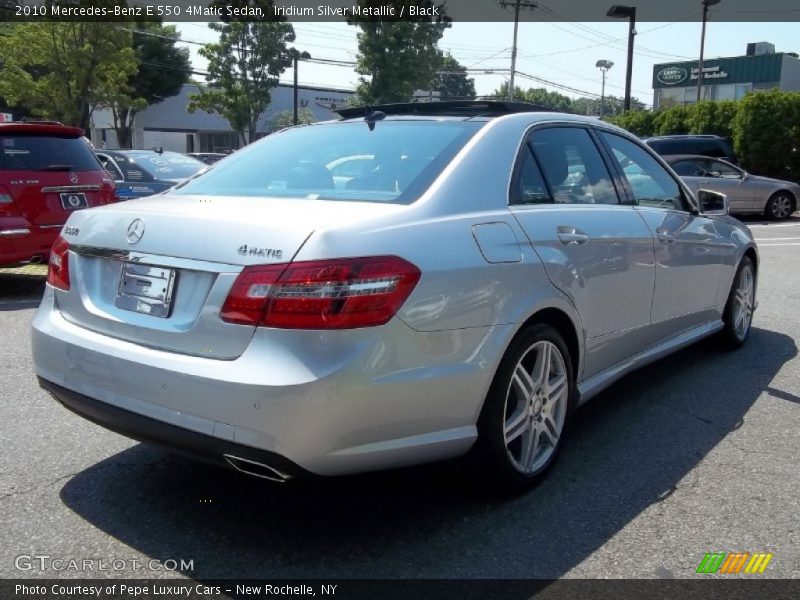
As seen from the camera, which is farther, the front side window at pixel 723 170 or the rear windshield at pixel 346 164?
the front side window at pixel 723 170

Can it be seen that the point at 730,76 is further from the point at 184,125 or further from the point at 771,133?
the point at 184,125

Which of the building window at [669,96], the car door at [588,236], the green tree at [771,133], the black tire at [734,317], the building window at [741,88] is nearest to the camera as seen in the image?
the car door at [588,236]

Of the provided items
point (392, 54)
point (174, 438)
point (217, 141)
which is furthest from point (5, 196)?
point (217, 141)

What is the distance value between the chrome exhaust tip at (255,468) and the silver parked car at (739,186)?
50.4 feet

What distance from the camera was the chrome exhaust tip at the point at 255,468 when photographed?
8.30 feet

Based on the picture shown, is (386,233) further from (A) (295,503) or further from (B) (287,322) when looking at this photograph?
(A) (295,503)

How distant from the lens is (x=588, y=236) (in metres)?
3.67

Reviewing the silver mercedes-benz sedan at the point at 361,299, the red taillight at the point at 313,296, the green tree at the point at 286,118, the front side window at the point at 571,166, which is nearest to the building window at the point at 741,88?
the green tree at the point at 286,118

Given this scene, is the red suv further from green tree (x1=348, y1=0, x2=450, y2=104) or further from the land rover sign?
the land rover sign

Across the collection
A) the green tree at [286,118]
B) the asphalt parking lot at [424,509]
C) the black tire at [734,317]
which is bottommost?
the asphalt parking lot at [424,509]

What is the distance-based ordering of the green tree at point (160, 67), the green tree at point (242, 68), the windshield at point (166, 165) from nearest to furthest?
the windshield at point (166, 165), the green tree at point (242, 68), the green tree at point (160, 67)

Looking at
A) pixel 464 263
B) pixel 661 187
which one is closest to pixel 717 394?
pixel 661 187

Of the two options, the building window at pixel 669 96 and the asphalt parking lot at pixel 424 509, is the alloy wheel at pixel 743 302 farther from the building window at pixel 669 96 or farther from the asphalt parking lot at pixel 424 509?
the building window at pixel 669 96

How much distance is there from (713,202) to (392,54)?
117ft
